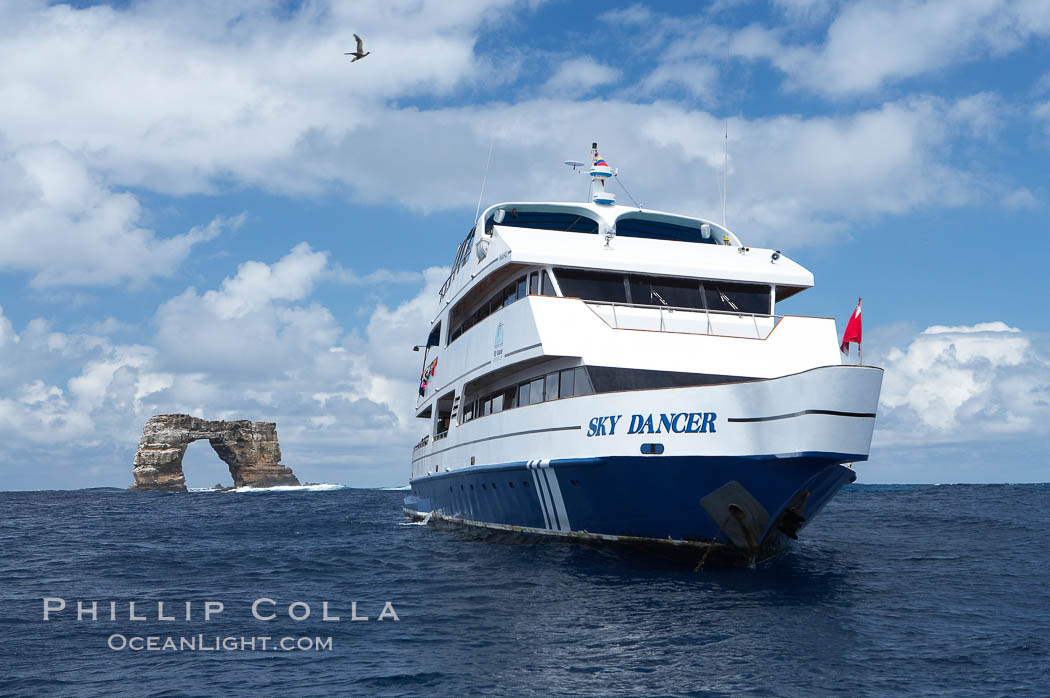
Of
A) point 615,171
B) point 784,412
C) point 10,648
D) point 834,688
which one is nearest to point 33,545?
point 10,648

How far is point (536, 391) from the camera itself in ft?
53.8

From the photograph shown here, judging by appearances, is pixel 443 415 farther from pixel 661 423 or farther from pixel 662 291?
pixel 661 423

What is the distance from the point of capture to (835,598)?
10.9m

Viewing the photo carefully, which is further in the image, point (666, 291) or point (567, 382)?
point (666, 291)

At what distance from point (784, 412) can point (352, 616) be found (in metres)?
6.49

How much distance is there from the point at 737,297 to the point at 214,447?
10345 centimetres

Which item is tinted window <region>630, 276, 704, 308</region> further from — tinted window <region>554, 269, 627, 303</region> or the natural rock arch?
the natural rock arch

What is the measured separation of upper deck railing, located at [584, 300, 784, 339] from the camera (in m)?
15.6

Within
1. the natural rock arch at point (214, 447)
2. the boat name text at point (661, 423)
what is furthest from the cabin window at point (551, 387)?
the natural rock arch at point (214, 447)

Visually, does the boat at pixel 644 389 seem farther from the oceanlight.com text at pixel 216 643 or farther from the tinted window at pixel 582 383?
the oceanlight.com text at pixel 216 643

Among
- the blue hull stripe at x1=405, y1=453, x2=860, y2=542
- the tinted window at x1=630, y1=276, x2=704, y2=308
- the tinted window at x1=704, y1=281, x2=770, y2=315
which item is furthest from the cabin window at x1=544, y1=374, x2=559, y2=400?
the tinted window at x1=704, y1=281, x2=770, y2=315

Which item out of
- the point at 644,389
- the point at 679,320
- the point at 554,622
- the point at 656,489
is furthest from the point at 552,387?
the point at 554,622

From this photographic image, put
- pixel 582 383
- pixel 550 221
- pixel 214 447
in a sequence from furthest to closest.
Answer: pixel 214 447 < pixel 550 221 < pixel 582 383

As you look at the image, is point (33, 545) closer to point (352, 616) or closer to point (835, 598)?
point (352, 616)
